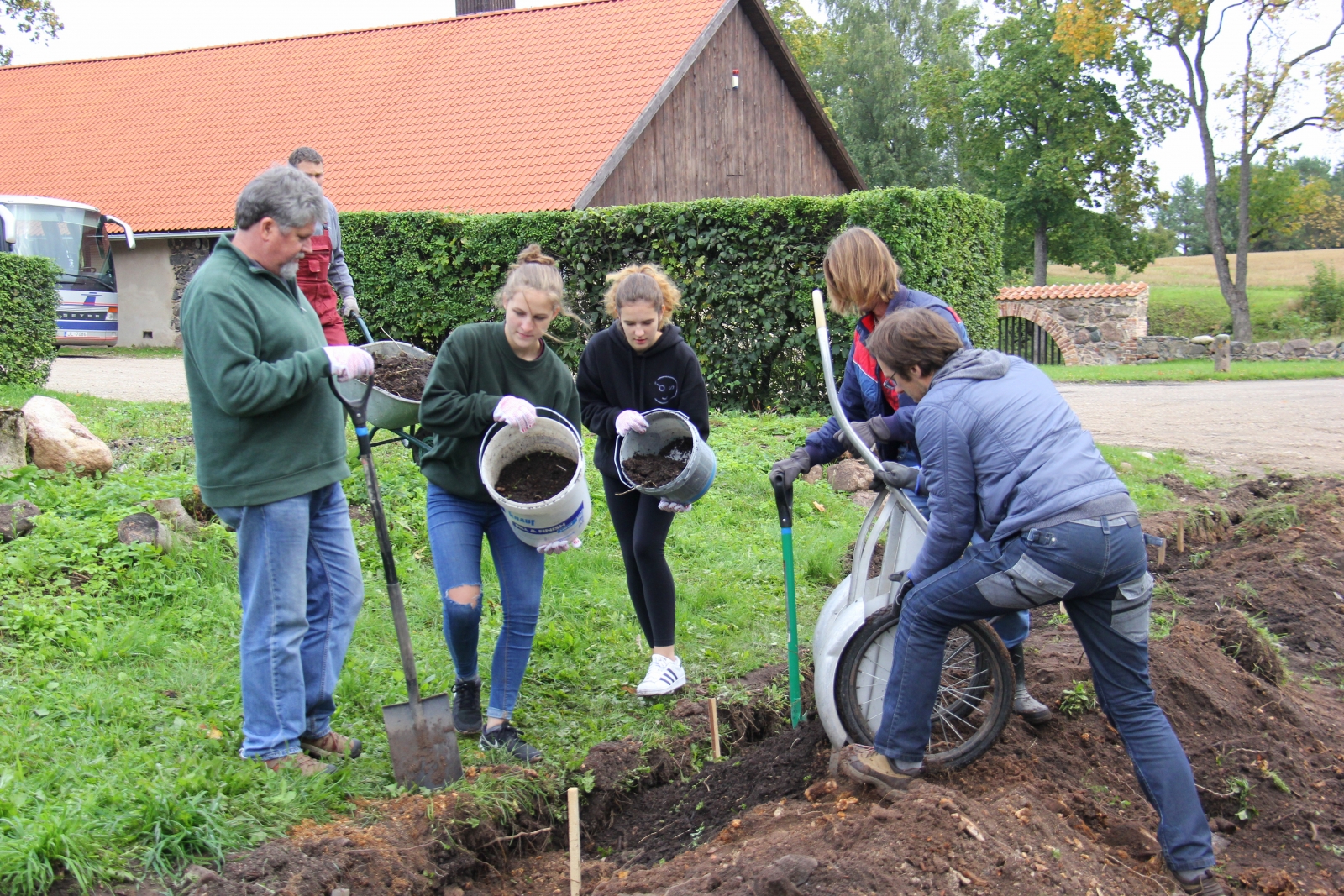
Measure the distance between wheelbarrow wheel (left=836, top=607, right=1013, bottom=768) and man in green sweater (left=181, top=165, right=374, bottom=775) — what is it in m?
1.75

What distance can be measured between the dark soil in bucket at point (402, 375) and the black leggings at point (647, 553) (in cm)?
101

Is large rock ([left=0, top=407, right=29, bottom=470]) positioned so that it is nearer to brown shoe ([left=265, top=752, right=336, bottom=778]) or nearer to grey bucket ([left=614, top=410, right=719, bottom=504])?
brown shoe ([left=265, top=752, right=336, bottom=778])

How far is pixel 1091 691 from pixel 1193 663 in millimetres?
600

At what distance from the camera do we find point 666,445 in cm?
413

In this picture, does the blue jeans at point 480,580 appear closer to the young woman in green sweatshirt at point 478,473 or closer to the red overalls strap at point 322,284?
the young woman in green sweatshirt at point 478,473

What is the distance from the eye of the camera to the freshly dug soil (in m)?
3.59

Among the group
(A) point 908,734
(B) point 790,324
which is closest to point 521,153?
(B) point 790,324

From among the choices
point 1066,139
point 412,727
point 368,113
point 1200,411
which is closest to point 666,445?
point 412,727

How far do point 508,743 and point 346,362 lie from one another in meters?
1.52

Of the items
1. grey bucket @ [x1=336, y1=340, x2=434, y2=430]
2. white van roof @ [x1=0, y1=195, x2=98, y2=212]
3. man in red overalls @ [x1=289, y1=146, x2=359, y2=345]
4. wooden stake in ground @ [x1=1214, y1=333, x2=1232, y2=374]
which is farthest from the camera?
wooden stake in ground @ [x1=1214, y1=333, x2=1232, y2=374]

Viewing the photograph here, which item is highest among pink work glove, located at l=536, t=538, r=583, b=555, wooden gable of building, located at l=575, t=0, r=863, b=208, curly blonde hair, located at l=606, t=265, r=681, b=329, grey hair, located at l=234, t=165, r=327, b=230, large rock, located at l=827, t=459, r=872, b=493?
wooden gable of building, located at l=575, t=0, r=863, b=208

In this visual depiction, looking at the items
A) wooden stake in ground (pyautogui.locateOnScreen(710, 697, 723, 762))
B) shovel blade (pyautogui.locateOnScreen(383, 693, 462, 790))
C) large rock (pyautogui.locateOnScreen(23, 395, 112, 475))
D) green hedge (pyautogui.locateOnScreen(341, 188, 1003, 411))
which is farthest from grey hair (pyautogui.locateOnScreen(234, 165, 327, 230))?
green hedge (pyautogui.locateOnScreen(341, 188, 1003, 411))

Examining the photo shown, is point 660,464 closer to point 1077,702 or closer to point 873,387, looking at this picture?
point 873,387

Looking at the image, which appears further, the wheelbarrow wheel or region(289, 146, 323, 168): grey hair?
region(289, 146, 323, 168): grey hair
